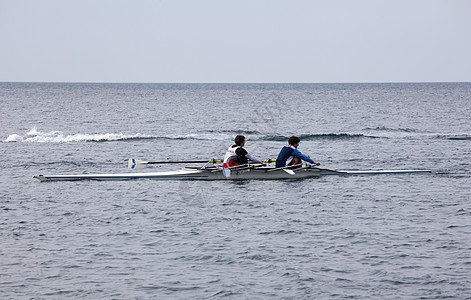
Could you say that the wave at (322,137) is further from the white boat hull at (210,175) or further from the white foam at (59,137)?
the white boat hull at (210,175)

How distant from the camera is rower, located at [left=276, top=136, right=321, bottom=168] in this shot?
20.3m

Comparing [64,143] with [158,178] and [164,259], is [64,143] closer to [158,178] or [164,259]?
[158,178]

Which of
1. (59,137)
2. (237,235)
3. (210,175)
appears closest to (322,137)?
(59,137)

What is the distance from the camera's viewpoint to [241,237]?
13.6 m

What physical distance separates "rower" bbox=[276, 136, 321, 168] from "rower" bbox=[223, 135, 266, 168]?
739mm

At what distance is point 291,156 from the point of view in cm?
2073

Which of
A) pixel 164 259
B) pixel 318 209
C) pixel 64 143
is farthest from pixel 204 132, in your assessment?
pixel 164 259

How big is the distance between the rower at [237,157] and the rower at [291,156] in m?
0.74

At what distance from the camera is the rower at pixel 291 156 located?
2034 cm

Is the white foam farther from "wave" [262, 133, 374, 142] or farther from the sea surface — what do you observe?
the sea surface

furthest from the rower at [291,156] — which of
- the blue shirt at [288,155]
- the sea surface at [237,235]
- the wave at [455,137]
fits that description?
the wave at [455,137]

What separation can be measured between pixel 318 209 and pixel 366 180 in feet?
17.3

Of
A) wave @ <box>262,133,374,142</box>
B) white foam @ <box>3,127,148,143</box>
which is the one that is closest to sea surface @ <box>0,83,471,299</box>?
white foam @ <box>3,127,148,143</box>

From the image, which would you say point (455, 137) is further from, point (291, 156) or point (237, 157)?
point (237, 157)
